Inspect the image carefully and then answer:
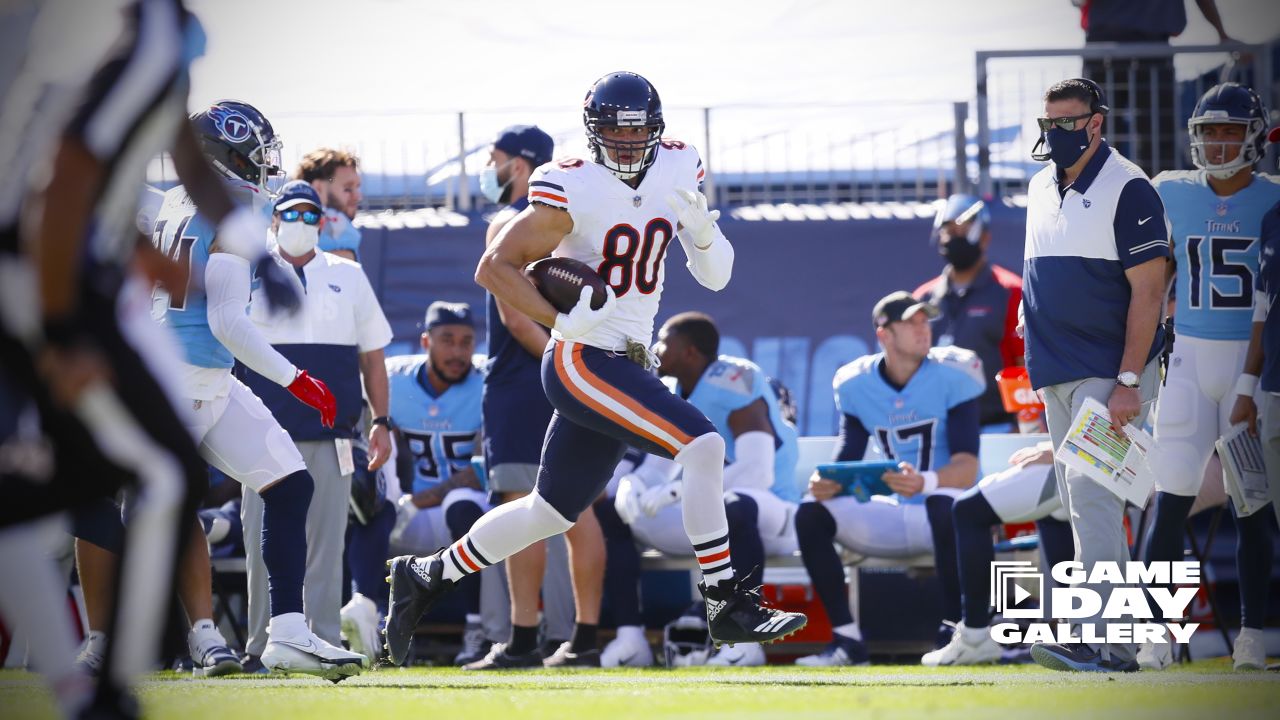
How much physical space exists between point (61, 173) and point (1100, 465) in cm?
347

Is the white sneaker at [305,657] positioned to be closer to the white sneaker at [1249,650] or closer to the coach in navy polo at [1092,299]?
the coach in navy polo at [1092,299]

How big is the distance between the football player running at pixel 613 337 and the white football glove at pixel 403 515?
2.28 metres

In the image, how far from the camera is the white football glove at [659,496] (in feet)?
22.4

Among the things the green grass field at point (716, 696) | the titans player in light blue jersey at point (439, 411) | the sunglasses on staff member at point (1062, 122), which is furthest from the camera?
the titans player in light blue jersey at point (439, 411)

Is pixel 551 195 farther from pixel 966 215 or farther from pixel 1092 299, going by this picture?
pixel 966 215

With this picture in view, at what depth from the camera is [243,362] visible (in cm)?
519

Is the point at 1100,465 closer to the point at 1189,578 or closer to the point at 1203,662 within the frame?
the point at 1189,578

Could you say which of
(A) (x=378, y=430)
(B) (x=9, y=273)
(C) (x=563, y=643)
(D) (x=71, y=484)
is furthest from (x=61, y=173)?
(C) (x=563, y=643)

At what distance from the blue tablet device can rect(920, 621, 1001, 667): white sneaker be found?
744 millimetres

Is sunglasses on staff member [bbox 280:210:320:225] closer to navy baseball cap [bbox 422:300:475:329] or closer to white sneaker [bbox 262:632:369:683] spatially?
navy baseball cap [bbox 422:300:475:329]

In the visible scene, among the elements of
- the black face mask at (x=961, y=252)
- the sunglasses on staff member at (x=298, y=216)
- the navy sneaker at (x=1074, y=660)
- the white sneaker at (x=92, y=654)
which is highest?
the sunglasses on staff member at (x=298, y=216)

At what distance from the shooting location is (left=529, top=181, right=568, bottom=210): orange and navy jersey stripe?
508 centimetres

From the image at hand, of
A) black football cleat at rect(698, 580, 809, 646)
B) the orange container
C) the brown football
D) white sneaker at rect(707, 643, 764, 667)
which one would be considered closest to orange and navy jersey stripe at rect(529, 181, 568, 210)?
the brown football

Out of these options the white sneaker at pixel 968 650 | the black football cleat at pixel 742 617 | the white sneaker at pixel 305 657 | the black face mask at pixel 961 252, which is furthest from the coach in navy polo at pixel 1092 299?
the black face mask at pixel 961 252
